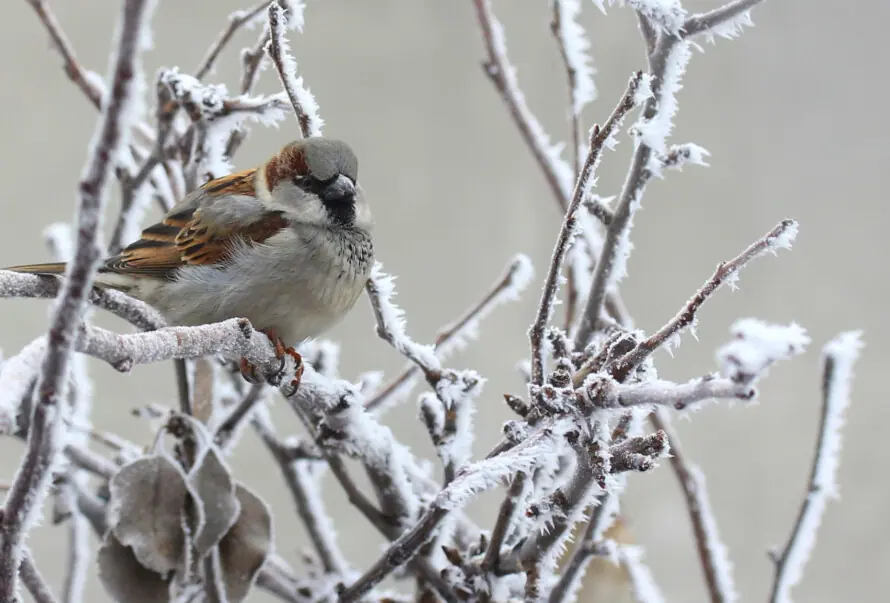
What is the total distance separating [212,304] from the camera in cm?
97

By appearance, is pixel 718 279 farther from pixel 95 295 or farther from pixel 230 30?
pixel 230 30

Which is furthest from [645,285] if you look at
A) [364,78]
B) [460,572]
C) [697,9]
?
[460,572]

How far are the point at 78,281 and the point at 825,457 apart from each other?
2.02 feet

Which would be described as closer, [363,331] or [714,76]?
[714,76]

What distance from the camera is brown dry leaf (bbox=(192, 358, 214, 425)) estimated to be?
872 millimetres

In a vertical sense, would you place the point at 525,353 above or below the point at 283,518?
above

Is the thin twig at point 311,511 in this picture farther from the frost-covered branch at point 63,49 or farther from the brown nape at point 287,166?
the frost-covered branch at point 63,49

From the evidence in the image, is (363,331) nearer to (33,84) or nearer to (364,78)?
(364,78)

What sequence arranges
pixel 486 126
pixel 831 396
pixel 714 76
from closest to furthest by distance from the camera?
pixel 831 396 < pixel 714 76 < pixel 486 126

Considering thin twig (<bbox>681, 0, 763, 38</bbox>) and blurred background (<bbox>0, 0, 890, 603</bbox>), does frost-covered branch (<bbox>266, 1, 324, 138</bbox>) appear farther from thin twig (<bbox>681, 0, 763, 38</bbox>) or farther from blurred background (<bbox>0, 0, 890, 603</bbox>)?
blurred background (<bbox>0, 0, 890, 603</bbox>)

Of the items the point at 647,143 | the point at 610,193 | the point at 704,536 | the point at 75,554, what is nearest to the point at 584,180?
the point at 647,143

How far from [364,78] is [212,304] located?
106cm

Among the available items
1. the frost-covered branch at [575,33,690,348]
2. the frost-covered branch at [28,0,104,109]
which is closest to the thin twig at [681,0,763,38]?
the frost-covered branch at [575,33,690,348]

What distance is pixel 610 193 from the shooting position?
64.2 inches
